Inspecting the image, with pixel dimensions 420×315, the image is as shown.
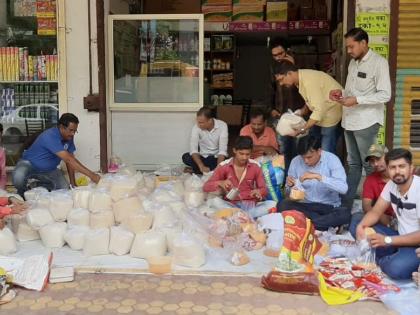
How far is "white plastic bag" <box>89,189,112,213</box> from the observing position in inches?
179

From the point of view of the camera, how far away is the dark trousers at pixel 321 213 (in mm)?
4496

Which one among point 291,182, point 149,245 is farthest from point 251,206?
point 149,245

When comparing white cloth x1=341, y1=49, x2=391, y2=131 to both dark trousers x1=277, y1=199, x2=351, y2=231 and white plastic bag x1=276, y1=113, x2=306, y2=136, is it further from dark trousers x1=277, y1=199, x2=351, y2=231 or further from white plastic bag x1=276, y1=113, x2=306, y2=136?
dark trousers x1=277, y1=199, x2=351, y2=231

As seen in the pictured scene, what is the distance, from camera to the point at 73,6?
19.7ft

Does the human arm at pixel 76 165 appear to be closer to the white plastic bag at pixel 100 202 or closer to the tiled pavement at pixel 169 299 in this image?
the white plastic bag at pixel 100 202

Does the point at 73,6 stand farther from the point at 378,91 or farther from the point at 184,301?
the point at 184,301

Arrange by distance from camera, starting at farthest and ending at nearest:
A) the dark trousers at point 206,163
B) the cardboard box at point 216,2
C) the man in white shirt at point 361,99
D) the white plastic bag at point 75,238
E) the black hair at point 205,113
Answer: the cardboard box at point 216,2
the dark trousers at point 206,163
the black hair at point 205,113
the man in white shirt at point 361,99
the white plastic bag at point 75,238

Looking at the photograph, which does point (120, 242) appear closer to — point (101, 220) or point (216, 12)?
point (101, 220)

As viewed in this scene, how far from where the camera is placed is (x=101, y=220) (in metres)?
4.34

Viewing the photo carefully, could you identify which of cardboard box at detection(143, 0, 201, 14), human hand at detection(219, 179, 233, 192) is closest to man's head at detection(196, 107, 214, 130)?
human hand at detection(219, 179, 233, 192)

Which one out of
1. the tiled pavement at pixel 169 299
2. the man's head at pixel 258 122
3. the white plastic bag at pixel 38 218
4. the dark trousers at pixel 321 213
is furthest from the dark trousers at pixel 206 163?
the tiled pavement at pixel 169 299

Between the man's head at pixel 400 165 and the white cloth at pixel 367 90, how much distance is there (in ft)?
4.60

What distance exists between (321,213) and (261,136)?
148 centimetres

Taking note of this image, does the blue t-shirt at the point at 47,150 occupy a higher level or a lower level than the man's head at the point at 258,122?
lower
